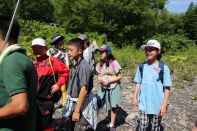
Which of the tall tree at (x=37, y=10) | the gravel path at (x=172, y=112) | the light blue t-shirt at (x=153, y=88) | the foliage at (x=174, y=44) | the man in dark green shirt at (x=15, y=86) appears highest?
the tall tree at (x=37, y=10)

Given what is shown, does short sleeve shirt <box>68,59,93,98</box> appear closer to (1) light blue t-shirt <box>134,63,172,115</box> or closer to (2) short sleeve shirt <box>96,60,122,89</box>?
(1) light blue t-shirt <box>134,63,172,115</box>

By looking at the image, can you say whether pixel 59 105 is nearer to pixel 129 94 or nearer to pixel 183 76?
pixel 129 94

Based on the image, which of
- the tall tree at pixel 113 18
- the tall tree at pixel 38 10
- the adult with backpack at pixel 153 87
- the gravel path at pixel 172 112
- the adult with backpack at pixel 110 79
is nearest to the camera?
the adult with backpack at pixel 153 87

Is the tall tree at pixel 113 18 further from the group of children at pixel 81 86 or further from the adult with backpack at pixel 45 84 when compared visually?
the adult with backpack at pixel 45 84

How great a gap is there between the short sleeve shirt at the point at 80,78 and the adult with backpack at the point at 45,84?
148 mm

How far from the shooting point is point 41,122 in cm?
498

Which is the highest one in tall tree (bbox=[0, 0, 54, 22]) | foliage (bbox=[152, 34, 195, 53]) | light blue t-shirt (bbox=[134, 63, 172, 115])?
tall tree (bbox=[0, 0, 54, 22])

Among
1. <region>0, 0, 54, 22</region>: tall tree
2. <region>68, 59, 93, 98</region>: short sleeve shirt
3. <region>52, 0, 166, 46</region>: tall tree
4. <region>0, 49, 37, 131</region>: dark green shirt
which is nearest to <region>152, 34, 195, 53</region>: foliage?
<region>52, 0, 166, 46</region>: tall tree

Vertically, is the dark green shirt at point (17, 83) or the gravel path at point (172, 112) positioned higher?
the dark green shirt at point (17, 83)

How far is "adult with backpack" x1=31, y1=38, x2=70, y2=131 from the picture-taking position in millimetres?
4969

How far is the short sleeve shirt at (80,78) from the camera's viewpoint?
4.99m

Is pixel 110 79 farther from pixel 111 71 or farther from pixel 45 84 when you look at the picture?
pixel 45 84

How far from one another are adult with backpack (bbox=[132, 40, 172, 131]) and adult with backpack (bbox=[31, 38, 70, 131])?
1.26 meters

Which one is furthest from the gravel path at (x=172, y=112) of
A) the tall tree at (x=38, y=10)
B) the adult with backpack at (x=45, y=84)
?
the tall tree at (x=38, y=10)
